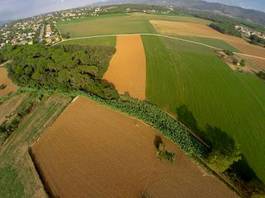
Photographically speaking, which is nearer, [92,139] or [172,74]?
[92,139]

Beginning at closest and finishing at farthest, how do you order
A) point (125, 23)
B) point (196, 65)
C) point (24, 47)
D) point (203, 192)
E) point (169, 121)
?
point (203, 192) < point (169, 121) < point (196, 65) < point (24, 47) < point (125, 23)

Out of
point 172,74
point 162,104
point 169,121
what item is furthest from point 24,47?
Result: point 169,121

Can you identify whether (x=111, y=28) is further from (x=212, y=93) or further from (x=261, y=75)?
(x=212, y=93)

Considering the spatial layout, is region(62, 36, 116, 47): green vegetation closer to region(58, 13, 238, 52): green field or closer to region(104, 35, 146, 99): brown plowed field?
region(58, 13, 238, 52): green field

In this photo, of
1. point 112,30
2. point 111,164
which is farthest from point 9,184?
point 112,30

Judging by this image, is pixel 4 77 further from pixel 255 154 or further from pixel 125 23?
pixel 125 23

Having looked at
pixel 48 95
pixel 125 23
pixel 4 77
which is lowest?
pixel 125 23
